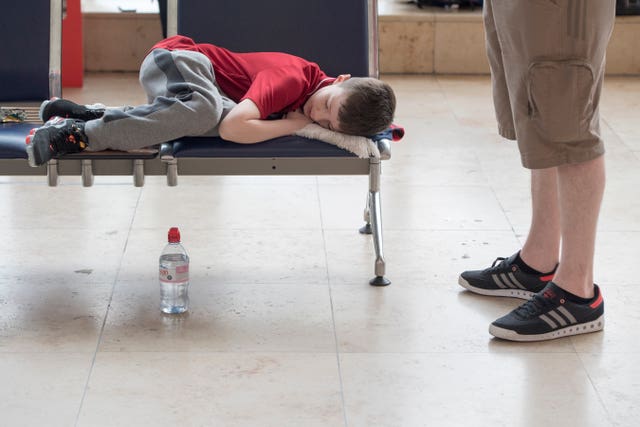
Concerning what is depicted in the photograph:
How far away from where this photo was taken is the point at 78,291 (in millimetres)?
3109

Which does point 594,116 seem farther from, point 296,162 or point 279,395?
point 279,395

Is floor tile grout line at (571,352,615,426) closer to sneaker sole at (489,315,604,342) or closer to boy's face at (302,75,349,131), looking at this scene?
sneaker sole at (489,315,604,342)

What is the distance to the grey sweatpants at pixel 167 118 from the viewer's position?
9.56 feet

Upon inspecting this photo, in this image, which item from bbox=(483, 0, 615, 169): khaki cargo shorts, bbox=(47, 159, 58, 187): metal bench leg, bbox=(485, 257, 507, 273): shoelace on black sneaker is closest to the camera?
bbox=(483, 0, 615, 169): khaki cargo shorts

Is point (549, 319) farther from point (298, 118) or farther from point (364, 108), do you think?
point (298, 118)

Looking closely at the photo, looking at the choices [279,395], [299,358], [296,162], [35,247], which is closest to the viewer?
[279,395]

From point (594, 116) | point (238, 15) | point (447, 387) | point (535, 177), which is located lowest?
point (447, 387)

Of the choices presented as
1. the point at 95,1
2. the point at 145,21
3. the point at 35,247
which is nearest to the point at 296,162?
the point at 35,247

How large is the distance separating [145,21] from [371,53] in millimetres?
2678

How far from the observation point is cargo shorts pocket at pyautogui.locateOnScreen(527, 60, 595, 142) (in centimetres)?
268

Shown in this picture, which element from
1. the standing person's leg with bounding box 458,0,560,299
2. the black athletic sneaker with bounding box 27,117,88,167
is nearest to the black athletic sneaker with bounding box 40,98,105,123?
the black athletic sneaker with bounding box 27,117,88,167

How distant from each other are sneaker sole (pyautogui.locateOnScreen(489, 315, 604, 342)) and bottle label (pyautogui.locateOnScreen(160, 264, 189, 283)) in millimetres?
853

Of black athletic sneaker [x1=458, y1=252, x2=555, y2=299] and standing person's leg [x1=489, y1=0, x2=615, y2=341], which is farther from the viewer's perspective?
black athletic sneaker [x1=458, y1=252, x2=555, y2=299]

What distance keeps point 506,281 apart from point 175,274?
96 centimetres
